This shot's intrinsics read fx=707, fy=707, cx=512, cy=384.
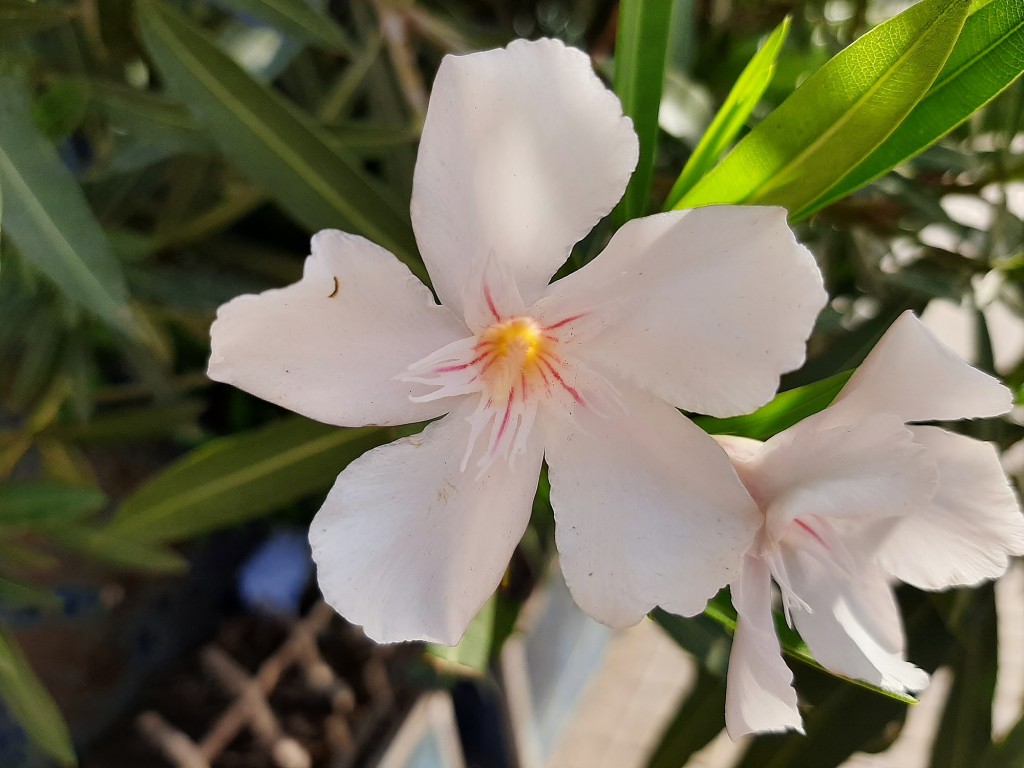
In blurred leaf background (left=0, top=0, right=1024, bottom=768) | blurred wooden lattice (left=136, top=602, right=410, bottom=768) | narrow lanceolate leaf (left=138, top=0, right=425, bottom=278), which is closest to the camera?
blurred leaf background (left=0, top=0, right=1024, bottom=768)

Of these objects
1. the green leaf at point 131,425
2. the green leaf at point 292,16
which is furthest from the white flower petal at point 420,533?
the green leaf at point 131,425

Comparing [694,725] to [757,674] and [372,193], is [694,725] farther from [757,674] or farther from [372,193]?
[372,193]

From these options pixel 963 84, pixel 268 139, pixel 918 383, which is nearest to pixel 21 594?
pixel 268 139

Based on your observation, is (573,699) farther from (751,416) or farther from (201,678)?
(751,416)

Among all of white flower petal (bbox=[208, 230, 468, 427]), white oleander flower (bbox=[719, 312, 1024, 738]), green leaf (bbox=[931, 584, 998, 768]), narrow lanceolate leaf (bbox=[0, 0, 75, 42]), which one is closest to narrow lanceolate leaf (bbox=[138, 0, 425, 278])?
narrow lanceolate leaf (bbox=[0, 0, 75, 42])

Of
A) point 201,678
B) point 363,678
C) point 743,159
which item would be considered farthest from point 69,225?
point 201,678

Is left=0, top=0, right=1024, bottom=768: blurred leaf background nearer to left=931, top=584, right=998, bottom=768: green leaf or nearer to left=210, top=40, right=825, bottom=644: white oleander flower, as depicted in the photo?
left=931, top=584, right=998, bottom=768: green leaf
